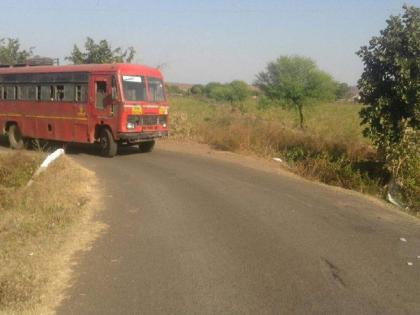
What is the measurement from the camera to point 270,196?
36.0 ft

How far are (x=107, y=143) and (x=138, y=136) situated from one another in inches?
40.3

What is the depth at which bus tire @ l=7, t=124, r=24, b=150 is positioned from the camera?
19.8 meters

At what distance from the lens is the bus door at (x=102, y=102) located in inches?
641

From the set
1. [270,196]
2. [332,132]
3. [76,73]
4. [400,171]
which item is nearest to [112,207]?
[270,196]

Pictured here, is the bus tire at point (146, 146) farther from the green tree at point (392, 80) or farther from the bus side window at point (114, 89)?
the green tree at point (392, 80)

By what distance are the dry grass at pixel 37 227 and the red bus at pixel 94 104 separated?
3157mm

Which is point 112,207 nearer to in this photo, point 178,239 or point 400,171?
point 178,239

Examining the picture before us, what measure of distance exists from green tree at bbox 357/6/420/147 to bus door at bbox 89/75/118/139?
24.1 feet

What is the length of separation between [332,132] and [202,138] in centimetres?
546

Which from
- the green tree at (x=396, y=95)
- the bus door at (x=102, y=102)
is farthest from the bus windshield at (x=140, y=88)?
the green tree at (x=396, y=95)

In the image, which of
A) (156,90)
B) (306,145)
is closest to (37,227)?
(156,90)

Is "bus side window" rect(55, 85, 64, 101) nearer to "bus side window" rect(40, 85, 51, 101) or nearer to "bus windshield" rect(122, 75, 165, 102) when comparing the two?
"bus side window" rect(40, 85, 51, 101)

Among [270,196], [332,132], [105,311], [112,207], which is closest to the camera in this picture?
[105,311]

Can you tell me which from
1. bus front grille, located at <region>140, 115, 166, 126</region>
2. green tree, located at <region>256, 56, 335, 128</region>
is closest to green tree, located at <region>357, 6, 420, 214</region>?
bus front grille, located at <region>140, 115, 166, 126</region>
